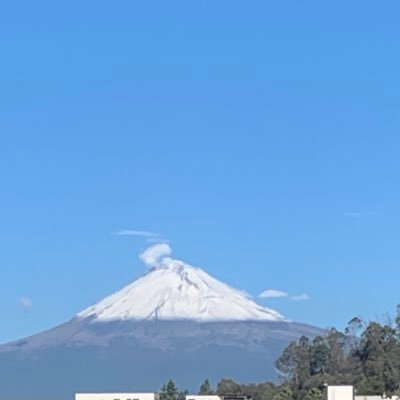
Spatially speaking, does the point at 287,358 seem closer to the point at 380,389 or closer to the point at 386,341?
the point at 386,341

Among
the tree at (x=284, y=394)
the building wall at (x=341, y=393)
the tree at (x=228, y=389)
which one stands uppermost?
the tree at (x=228, y=389)

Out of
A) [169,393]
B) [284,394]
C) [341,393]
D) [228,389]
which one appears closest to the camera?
[341,393]

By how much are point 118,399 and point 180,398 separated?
2700 cm

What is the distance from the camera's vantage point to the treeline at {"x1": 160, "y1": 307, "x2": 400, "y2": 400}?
120 meters

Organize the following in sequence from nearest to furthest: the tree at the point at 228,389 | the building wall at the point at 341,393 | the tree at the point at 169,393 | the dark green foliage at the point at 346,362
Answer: the building wall at the point at 341,393 < the dark green foliage at the point at 346,362 < the tree at the point at 228,389 < the tree at the point at 169,393

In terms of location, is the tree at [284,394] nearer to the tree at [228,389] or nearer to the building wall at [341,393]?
the tree at [228,389]

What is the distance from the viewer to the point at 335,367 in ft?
460

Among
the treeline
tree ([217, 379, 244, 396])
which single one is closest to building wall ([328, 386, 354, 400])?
the treeline

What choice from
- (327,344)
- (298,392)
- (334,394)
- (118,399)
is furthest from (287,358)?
(334,394)

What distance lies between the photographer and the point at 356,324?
478ft

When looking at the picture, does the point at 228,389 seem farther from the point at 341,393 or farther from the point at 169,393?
the point at 341,393

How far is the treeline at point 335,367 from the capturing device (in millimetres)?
119750

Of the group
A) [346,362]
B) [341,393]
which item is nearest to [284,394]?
[346,362]

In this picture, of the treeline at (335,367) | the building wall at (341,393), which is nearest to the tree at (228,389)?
the treeline at (335,367)
